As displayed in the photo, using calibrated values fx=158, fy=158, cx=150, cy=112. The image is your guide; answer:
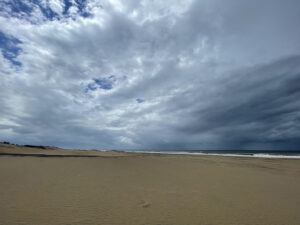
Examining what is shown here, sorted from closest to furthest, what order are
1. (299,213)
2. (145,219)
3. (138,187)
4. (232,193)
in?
(145,219) → (299,213) → (232,193) → (138,187)

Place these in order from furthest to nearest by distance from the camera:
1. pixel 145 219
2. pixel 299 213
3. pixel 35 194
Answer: pixel 35 194 → pixel 299 213 → pixel 145 219

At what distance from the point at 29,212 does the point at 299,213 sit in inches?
207

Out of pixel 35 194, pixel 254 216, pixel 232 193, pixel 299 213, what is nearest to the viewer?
pixel 254 216

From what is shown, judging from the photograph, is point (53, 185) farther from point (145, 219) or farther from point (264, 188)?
point (264, 188)

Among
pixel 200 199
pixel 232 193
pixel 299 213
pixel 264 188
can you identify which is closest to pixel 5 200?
pixel 200 199

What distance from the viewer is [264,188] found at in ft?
16.7

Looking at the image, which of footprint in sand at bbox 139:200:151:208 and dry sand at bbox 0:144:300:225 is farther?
footprint in sand at bbox 139:200:151:208

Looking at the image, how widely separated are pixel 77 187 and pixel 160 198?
2399mm

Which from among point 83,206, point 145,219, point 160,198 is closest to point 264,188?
point 160,198

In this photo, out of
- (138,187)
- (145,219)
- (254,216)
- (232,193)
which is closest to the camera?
(145,219)

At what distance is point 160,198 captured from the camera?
3.89m

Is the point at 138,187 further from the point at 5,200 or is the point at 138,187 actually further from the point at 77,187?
the point at 5,200

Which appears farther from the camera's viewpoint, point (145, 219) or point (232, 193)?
point (232, 193)

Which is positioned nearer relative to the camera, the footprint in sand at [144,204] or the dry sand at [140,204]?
the dry sand at [140,204]
